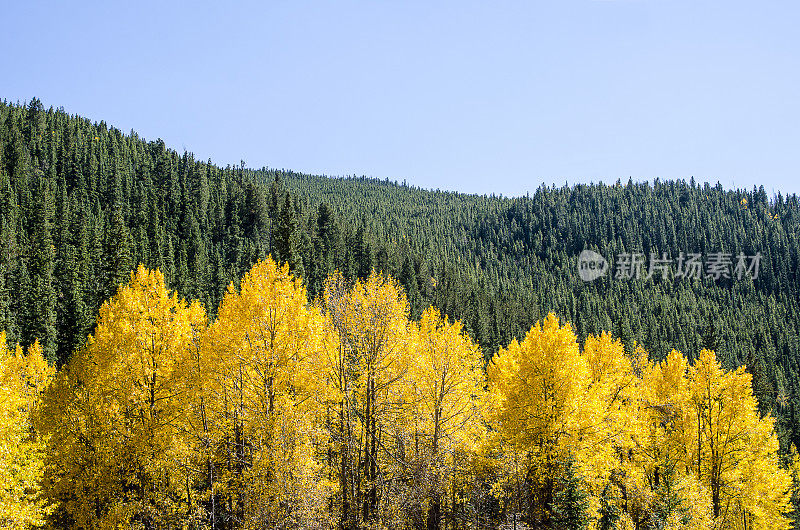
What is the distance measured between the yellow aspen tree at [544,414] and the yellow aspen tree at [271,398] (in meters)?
11.0

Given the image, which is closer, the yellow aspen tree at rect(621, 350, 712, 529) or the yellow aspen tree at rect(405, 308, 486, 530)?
the yellow aspen tree at rect(621, 350, 712, 529)

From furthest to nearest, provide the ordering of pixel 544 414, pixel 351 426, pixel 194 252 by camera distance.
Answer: pixel 194 252
pixel 544 414
pixel 351 426

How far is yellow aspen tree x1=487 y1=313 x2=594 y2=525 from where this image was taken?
1057 inches

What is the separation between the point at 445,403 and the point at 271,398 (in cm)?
1032

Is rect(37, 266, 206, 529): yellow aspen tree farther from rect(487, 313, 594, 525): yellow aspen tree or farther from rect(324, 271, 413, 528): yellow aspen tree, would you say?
rect(487, 313, 594, 525): yellow aspen tree

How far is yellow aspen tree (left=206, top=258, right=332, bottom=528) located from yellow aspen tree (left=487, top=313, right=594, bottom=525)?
1100cm

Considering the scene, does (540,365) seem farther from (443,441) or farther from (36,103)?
(36,103)

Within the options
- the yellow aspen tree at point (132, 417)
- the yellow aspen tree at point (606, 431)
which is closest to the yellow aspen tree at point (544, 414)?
the yellow aspen tree at point (606, 431)

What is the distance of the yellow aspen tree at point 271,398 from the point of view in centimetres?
2073

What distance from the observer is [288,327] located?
23.2m

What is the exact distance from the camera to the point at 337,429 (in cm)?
2709

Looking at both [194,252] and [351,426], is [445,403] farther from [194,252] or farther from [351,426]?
[194,252]

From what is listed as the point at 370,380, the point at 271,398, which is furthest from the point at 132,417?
the point at 370,380

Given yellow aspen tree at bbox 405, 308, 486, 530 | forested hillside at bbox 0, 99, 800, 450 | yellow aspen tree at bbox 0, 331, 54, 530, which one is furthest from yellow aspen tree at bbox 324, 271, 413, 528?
forested hillside at bbox 0, 99, 800, 450
